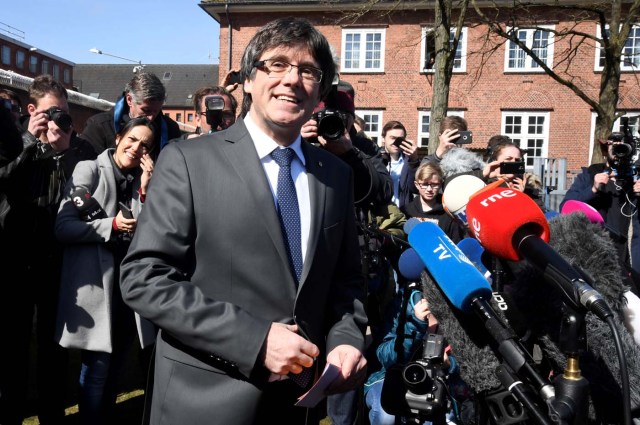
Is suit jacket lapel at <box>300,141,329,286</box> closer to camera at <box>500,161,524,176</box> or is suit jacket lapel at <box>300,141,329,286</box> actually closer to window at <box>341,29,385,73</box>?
camera at <box>500,161,524,176</box>

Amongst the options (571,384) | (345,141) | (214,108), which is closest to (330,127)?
(345,141)

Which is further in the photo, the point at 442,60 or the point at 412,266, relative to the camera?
the point at 442,60

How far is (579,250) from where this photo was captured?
1950mm

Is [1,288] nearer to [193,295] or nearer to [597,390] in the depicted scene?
[193,295]

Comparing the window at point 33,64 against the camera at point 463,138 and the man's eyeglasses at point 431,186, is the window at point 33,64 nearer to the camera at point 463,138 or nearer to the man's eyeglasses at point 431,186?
the camera at point 463,138

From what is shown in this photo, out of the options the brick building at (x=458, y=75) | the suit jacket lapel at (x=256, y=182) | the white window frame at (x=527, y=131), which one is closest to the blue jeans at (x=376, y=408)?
the suit jacket lapel at (x=256, y=182)

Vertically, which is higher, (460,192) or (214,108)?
(214,108)

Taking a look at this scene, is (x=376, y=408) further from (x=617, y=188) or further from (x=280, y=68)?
(x=617, y=188)

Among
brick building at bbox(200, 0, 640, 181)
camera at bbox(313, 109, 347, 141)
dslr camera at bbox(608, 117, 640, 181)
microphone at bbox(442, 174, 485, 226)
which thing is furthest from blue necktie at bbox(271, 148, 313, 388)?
brick building at bbox(200, 0, 640, 181)

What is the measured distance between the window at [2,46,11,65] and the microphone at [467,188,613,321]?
6276cm

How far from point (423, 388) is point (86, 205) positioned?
94.2 inches

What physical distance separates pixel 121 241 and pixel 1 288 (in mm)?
652

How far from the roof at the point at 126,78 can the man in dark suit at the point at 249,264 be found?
200ft

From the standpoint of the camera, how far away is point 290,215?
1865mm
